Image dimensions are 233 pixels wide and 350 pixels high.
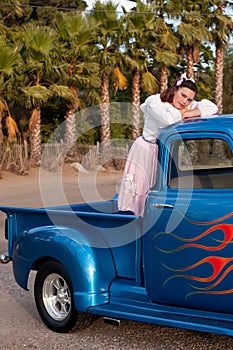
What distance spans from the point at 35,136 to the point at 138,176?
2316 cm

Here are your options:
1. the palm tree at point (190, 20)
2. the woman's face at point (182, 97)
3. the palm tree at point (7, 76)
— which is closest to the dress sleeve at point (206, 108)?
the woman's face at point (182, 97)

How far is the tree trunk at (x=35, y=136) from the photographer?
28672mm

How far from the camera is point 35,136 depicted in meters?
29.1

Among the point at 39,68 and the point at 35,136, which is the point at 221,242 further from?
the point at 35,136

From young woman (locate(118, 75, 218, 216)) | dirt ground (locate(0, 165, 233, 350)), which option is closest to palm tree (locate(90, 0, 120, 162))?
dirt ground (locate(0, 165, 233, 350))

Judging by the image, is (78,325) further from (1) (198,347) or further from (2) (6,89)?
(2) (6,89)

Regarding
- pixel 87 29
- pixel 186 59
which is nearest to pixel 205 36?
pixel 186 59

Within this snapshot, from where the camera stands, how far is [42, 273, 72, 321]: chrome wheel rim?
6496mm

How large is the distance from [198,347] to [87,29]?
23.5 metres

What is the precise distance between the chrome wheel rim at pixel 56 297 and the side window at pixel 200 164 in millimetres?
1423

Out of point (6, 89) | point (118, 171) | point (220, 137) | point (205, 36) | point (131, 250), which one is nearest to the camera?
point (220, 137)

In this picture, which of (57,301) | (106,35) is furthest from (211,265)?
(106,35)

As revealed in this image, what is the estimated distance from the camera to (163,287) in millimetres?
5672

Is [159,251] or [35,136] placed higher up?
[35,136]
